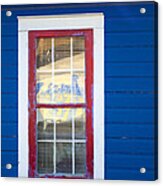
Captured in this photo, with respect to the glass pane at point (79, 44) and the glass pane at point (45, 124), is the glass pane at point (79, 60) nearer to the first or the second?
the glass pane at point (79, 44)

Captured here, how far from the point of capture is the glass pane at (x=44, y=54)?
5863 millimetres

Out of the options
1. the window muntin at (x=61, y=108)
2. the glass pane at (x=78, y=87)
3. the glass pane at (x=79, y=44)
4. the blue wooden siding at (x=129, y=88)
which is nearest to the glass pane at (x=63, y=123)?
the window muntin at (x=61, y=108)

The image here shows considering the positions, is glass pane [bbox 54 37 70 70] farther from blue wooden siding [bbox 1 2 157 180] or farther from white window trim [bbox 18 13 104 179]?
blue wooden siding [bbox 1 2 157 180]

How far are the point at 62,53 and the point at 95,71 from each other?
0.88 feet

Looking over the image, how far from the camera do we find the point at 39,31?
230 inches

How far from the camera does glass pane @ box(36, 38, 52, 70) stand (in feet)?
19.2

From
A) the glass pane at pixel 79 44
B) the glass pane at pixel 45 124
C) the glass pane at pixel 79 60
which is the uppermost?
the glass pane at pixel 79 44

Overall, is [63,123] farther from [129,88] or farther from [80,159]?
[129,88]

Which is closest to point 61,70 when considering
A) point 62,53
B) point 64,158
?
point 62,53

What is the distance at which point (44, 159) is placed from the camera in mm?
5879

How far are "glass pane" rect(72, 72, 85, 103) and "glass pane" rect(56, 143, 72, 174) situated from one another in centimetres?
31

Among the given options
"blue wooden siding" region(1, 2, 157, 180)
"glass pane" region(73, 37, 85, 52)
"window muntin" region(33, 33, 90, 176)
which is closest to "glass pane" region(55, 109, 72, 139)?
"window muntin" region(33, 33, 90, 176)

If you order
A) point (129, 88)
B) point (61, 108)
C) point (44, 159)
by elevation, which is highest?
Result: point (129, 88)

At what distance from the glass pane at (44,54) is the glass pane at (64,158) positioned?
542mm
